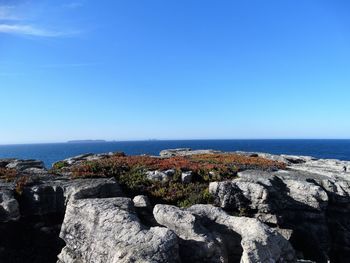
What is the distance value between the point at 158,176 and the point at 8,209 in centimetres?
1068

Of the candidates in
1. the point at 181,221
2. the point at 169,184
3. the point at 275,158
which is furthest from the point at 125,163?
the point at 275,158

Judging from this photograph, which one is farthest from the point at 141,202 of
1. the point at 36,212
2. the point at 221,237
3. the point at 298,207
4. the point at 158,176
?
the point at 298,207

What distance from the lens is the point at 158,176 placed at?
26.7 m

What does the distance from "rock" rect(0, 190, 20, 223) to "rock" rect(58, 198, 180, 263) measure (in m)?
4.00

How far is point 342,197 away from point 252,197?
27.8 feet

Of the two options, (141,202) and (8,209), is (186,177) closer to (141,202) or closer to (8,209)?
(141,202)

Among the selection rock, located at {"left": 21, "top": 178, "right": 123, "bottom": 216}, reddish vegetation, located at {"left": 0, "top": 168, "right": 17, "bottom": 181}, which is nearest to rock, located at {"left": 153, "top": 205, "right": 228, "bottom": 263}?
rock, located at {"left": 21, "top": 178, "right": 123, "bottom": 216}

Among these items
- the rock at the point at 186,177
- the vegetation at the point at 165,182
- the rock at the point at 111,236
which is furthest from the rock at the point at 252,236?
the rock at the point at 186,177

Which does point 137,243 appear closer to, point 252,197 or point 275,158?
point 252,197

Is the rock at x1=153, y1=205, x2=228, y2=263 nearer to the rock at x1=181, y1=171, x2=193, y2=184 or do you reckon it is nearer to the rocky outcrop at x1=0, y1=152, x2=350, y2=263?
the rocky outcrop at x1=0, y1=152, x2=350, y2=263

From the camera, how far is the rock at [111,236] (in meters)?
13.2

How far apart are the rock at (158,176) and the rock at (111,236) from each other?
9.18m

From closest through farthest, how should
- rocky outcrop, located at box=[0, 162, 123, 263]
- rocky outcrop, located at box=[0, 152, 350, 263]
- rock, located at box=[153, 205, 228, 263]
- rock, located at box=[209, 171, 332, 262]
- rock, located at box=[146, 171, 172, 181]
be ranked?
rocky outcrop, located at box=[0, 152, 350, 263]
rock, located at box=[153, 205, 228, 263]
rocky outcrop, located at box=[0, 162, 123, 263]
rock, located at box=[209, 171, 332, 262]
rock, located at box=[146, 171, 172, 181]

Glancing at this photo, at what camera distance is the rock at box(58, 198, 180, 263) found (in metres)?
13.2
